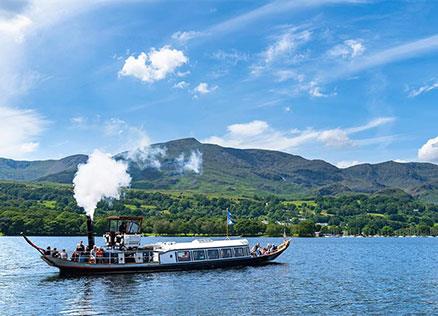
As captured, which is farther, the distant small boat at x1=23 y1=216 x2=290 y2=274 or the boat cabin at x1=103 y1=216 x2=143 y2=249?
the boat cabin at x1=103 y1=216 x2=143 y2=249

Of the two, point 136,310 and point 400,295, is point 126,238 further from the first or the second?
point 400,295

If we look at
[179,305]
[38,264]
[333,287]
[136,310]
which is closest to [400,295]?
[333,287]

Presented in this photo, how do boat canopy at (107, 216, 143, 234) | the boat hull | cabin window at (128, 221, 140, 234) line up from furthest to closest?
cabin window at (128, 221, 140, 234) < boat canopy at (107, 216, 143, 234) < the boat hull

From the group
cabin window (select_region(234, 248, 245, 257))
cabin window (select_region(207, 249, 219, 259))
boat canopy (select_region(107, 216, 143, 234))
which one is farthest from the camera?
cabin window (select_region(234, 248, 245, 257))

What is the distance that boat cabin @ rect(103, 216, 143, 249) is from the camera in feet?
307

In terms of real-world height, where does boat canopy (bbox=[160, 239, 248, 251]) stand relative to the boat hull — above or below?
above

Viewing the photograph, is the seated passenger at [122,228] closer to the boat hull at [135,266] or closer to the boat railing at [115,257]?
the boat railing at [115,257]

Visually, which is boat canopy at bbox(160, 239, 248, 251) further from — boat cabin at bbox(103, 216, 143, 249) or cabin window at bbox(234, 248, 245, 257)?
boat cabin at bbox(103, 216, 143, 249)

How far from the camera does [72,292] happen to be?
71.9m

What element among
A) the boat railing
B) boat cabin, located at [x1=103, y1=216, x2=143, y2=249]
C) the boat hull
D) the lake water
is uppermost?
boat cabin, located at [x1=103, y1=216, x2=143, y2=249]

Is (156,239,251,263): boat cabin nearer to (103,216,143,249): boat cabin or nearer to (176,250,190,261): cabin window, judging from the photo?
(176,250,190,261): cabin window

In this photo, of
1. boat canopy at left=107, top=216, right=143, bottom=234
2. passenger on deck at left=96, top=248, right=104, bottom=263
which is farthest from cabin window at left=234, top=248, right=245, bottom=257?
passenger on deck at left=96, top=248, right=104, bottom=263

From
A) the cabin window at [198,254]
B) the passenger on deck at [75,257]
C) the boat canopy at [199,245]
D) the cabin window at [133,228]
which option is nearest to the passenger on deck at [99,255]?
the passenger on deck at [75,257]

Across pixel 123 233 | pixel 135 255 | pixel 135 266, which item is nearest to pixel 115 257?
pixel 135 255
